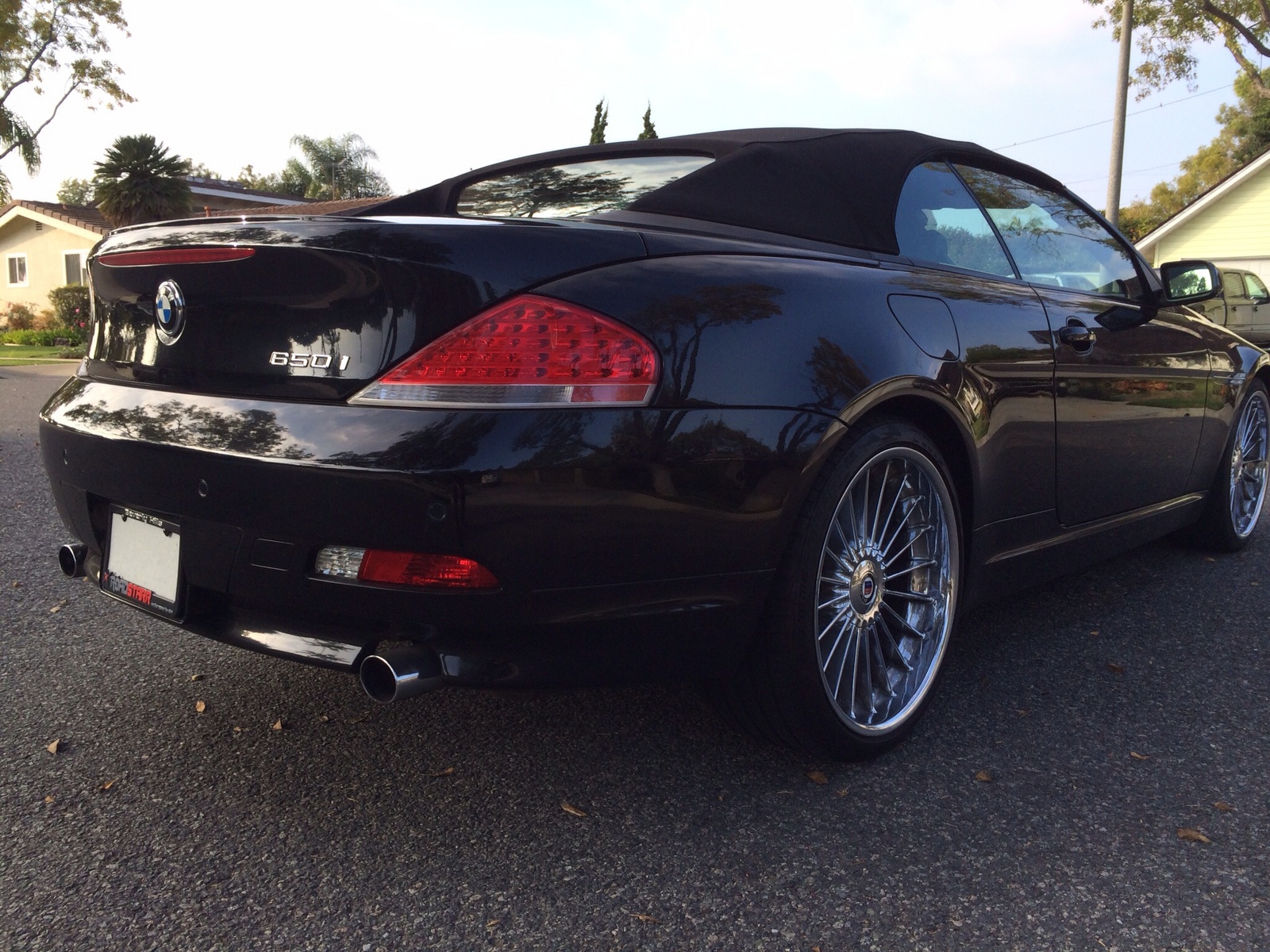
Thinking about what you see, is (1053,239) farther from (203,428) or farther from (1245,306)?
(1245,306)

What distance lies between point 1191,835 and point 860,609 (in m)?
0.80

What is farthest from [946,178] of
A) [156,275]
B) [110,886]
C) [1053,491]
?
[110,886]

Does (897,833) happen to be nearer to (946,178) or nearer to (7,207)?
(946,178)

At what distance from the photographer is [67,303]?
2933 cm

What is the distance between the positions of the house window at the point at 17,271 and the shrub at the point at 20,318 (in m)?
1.94

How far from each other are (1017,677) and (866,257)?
132 centimetres

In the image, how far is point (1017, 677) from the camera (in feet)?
10.2

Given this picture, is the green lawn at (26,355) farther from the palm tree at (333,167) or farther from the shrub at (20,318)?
the palm tree at (333,167)

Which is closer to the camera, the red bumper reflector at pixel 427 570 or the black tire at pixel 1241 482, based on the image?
the red bumper reflector at pixel 427 570

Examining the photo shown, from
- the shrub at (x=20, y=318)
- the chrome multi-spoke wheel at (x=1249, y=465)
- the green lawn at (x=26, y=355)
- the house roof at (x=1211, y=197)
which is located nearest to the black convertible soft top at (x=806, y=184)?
the chrome multi-spoke wheel at (x=1249, y=465)

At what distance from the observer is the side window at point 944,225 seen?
2865 mm

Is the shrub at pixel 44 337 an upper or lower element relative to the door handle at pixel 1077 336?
lower

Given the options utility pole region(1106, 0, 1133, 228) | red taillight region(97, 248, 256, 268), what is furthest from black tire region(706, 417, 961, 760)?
utility pole region(1106, 0, 1133, 228)

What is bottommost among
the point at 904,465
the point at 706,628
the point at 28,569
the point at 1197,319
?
the point at 28,569
